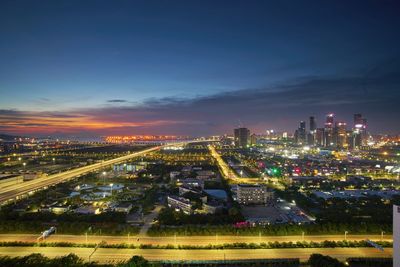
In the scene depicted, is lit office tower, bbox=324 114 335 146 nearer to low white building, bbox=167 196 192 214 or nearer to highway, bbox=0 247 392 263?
low white building, bbox=167 196 192 214

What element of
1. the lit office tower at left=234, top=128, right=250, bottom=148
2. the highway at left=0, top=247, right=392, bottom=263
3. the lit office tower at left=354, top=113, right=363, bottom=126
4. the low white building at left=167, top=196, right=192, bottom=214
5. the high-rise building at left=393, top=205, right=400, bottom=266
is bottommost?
the highway at left=0, top=247, right=392, bottom=263

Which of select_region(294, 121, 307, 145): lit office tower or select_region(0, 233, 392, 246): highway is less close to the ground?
select_region(294, 121, 307, 145): lit office tower

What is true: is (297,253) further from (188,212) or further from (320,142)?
(320,142)

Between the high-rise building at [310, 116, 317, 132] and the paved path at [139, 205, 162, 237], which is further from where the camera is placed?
the high-rise building at [310, 116, 317, 132]

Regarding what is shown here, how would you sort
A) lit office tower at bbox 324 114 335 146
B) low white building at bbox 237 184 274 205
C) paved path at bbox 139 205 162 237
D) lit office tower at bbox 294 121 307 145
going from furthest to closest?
lit office tower at bbox 294 121 307 145 → lit office tower at bbox 324 114 335 146 → low white building at bbox 237 184 274 205 → paved path at bbox 139 205 162 237

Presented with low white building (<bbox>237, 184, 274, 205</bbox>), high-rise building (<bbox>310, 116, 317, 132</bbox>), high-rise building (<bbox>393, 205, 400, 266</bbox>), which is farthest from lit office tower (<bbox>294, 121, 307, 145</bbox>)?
high-rise building (<bbox>393, 205, 400, 266</bbox>)

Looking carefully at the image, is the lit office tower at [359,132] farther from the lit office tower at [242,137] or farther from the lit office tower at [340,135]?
the lit office tower at [242,137]
